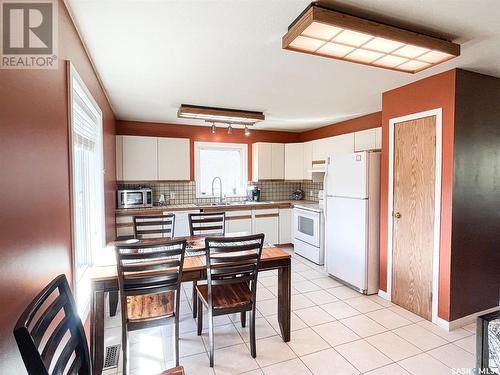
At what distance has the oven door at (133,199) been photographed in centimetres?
429

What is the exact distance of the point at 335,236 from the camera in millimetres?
3742

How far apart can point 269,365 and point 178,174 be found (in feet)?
11.2

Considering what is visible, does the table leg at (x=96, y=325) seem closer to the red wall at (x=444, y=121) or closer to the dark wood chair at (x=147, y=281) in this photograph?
the dark wood chair at (x=147, y=281)

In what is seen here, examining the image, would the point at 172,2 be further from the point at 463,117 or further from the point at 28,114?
the point at 463,117

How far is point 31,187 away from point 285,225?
4.45 metres

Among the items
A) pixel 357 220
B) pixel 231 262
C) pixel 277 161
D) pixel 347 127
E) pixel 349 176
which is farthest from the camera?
pixel 277 161

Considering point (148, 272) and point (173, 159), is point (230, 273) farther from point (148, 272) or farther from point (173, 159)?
point (173, 159)

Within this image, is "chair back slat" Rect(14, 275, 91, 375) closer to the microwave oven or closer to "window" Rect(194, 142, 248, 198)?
the microwave oven

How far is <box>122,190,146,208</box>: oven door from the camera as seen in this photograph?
4.29m

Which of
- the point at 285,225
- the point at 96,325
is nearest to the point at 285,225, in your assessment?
the point at 285,225

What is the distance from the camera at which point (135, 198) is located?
14.3ft

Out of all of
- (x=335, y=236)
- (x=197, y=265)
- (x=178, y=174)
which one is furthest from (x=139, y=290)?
(x=178, y=174)

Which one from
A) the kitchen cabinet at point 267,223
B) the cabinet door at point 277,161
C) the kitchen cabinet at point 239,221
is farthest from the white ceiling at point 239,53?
the kitchen cabinet at point 267,223

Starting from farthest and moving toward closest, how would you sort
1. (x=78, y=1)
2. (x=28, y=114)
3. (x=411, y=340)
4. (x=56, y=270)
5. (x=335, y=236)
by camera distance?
(x=335, y=236) < (x=411, y=340) < (x=78, y=1) < (x=56, y=270) < (x=28, y=114)
